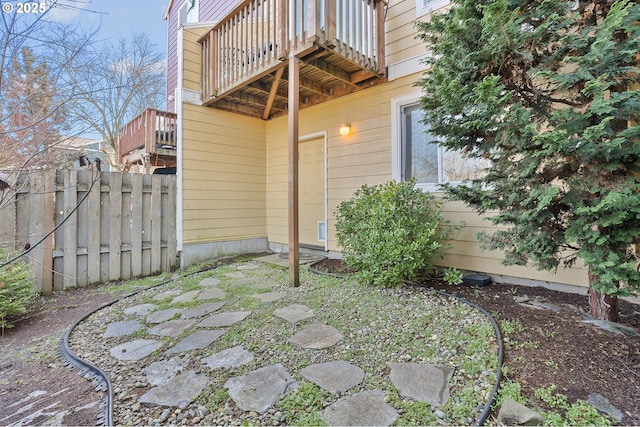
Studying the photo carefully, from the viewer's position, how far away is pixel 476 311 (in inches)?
99.5

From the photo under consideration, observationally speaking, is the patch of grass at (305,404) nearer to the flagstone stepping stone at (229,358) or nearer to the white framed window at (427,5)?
the flagstone stepping stone at (229,358)

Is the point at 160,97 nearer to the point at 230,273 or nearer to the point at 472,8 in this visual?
the point at 230,273

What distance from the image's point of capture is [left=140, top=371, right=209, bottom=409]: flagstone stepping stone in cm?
154

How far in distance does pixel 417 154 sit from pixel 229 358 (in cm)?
328

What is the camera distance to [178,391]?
5.31ft

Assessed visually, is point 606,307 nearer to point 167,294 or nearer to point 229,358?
point 229,358

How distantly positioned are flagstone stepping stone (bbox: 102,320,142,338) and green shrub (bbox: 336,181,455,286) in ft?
7.22

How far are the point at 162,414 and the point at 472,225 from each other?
3.38m

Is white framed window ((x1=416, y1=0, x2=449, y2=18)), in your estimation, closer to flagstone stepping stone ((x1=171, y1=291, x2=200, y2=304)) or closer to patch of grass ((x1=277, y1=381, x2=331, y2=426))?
patch of grass ((x1=277, y1=381, x2=331, y2=426))

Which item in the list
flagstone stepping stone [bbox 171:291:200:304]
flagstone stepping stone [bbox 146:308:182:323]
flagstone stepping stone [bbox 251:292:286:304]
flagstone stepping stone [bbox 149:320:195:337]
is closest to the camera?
flagstone stepping stone [bbox 149:320:195:337]

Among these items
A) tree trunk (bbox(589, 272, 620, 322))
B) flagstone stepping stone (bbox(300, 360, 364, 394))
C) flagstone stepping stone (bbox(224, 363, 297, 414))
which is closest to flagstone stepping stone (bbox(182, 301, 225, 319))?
flagstone stepping stone (bbox(224, 363, 297, 414))

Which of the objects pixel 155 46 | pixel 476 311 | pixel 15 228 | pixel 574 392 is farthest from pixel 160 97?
pixel 574 392

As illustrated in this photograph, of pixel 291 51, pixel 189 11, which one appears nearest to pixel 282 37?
pixel 291 51

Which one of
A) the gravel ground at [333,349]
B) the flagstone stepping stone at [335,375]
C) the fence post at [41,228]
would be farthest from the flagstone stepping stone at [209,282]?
the flagstone stepping stone at [335,375]
